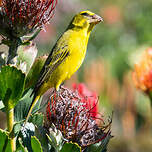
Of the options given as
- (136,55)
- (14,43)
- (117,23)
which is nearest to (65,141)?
(14,43)

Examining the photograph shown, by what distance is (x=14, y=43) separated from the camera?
2.40m

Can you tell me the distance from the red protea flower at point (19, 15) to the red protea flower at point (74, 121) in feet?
1.68

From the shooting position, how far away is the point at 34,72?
259 cm

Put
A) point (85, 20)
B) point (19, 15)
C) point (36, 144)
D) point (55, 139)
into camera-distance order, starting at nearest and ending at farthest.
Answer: point (36, 144) → point (55, 139) → point (19, 15) → point (85, 20)

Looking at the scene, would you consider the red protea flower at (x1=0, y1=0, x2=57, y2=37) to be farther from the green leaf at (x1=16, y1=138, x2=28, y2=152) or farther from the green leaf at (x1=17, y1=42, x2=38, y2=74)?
the green leaf at (x1=16, y1=138, x2=28, y2=152)

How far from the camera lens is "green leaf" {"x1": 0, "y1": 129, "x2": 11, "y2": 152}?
220 centimetres

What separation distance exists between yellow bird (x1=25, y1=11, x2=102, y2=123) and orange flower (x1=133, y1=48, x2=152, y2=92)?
0.79m

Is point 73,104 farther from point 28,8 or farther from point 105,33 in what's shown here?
point 105,33

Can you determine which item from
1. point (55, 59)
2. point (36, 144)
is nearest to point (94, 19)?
point (55, 59)

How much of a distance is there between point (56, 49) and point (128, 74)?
14.6ft

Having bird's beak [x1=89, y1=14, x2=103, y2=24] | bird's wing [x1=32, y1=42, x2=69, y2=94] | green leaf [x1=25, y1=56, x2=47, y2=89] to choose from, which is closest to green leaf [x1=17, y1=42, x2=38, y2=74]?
green leaf [x1=25, y1=56, x2=47, y2=89]

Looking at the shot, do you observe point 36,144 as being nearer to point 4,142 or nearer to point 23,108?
point 4,142

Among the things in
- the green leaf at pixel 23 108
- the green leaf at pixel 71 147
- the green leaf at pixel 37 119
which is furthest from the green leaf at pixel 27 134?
the green leaf at pixel 71 147

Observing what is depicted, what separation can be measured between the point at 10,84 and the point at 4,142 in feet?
1.14
